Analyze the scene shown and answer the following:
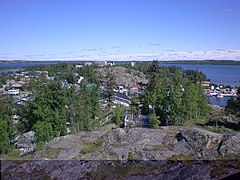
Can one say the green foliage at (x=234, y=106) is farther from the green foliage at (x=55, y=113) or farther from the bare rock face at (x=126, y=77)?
the bare rock face at (x=126, y=77)

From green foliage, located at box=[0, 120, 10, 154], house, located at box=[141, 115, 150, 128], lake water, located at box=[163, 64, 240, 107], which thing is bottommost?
lake water, located at box=[163, 64, 240, 107]

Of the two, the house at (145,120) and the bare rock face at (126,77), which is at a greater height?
the house at (145,120)

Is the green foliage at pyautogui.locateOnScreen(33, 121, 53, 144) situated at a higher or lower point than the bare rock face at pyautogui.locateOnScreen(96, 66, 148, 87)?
higher

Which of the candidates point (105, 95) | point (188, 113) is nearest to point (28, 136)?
point (188, 113)

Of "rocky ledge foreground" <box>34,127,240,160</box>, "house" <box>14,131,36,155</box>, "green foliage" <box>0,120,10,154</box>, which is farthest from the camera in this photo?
"house" <box>14,131,36,155</box>

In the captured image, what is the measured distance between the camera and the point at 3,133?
10.4 meters

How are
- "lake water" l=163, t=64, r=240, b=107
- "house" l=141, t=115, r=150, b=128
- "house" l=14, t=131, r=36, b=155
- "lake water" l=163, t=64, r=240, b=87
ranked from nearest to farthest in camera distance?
1. "house" l=14, t=131, r=36, b=155
2. "house" l=141, t=115, r=150, b=128
3. "lake water" l=163, t=64, r=240, b=107
4. "lake water" l=163, t=64, r=240, b=87

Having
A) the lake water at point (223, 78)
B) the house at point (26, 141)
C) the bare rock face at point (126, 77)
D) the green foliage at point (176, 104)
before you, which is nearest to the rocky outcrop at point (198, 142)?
the house at point (26, 141)

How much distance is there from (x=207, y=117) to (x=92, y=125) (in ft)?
26.5

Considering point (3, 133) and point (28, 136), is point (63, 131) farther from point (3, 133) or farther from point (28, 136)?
point (3, 133)

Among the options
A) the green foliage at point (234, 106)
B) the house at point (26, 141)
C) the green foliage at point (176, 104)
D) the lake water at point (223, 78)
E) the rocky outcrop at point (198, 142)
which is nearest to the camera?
the rocky outcrop at point (198, 142)

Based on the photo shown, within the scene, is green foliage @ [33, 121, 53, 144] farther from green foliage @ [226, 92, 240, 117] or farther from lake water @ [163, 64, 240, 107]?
lake water @ [163, 64, 240, 107]

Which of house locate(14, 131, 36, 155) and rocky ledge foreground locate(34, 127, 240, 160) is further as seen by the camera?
house locate(14, 131, 36, 155)

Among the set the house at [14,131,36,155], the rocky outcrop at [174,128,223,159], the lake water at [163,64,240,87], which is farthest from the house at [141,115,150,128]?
the lake water at [163,64,240,87]
